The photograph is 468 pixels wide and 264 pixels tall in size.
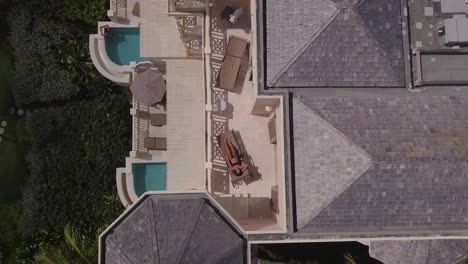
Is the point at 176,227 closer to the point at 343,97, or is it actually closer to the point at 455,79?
the point at 343,97

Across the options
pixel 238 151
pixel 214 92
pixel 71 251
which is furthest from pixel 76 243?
pixel 214 92

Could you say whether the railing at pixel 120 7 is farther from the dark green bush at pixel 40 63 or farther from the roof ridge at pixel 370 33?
the roof ridge at pixel 370 33

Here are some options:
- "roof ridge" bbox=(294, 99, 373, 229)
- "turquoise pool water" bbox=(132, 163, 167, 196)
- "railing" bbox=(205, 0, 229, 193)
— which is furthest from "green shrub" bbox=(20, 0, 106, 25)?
"roof ridge" bbox=(294, 99, 373, 229)

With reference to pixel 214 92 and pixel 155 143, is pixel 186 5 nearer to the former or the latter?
pixel 214 92

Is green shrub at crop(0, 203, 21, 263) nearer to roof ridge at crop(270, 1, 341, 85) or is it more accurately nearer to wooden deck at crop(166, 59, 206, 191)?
wooden deck at crop(166, 59, 206, 191)

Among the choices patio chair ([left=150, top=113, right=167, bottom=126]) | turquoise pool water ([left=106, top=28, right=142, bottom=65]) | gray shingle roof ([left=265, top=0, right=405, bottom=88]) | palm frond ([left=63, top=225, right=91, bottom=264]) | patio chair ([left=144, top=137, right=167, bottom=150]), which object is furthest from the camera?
turquoise pool water ([left=106, top=28, right=142, bottom=65])

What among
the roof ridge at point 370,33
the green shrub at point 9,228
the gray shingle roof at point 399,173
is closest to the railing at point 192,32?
the roof ridge at point 370,33
